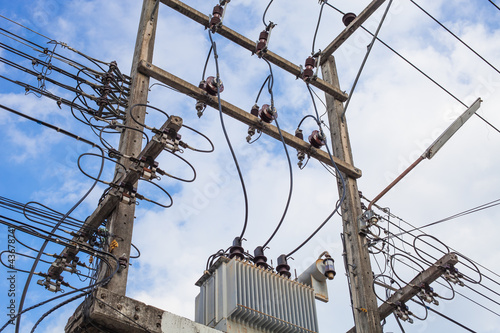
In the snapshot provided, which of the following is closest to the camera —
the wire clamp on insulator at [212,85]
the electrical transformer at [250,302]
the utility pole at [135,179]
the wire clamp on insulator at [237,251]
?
the utility pole at [135,179]

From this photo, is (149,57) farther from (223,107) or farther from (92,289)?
(92,289)

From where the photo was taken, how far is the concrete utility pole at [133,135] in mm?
5645

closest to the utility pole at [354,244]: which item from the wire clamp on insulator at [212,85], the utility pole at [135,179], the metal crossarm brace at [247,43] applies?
the utility pole at [135,179]

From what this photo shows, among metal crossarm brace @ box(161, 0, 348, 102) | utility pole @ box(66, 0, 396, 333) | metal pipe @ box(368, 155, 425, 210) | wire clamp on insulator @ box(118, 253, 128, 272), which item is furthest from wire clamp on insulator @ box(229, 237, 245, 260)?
metal crossarm brace @ box(161, 0, 348, 102)

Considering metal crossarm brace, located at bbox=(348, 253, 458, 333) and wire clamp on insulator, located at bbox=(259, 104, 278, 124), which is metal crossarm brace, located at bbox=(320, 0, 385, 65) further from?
metal crossarm brace, located at bbox=(348, 253, 458, 333)

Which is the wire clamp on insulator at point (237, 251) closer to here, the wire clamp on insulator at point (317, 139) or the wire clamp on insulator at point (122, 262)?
the wire clamp on insulator at point (122, 262)

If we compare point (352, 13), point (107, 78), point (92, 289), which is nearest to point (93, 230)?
point (92, 289)

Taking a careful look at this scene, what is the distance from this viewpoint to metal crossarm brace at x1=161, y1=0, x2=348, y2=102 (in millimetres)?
8922

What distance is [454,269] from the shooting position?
9414 mm

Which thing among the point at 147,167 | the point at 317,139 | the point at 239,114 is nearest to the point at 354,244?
the point at 317,139

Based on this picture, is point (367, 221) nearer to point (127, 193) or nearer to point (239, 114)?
point (239, 114)

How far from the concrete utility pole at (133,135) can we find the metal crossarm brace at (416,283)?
406cm

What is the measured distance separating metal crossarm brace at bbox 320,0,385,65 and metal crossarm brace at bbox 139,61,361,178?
2327 millimetres

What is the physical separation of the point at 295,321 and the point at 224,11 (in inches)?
187
